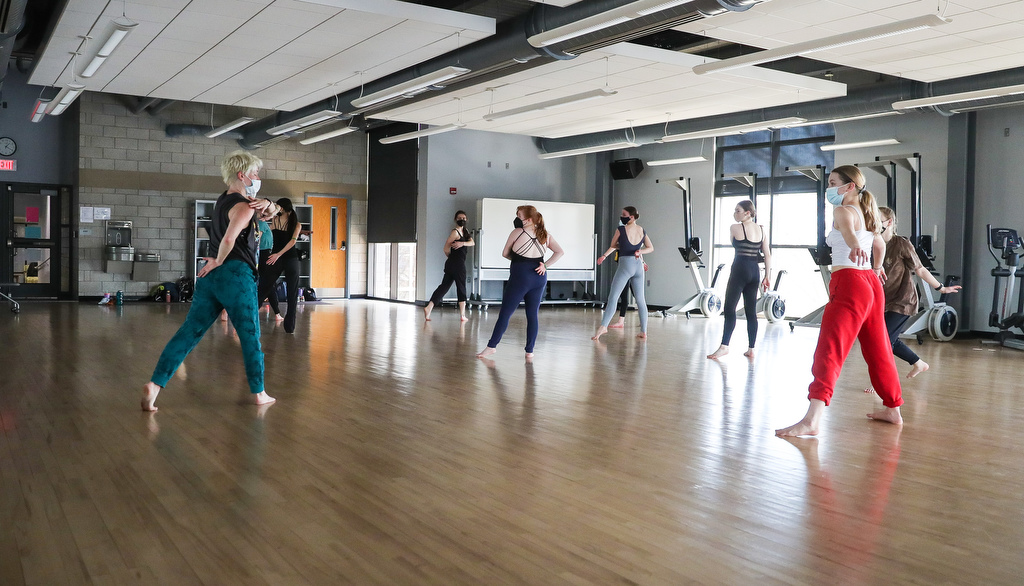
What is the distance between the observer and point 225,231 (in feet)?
13.8

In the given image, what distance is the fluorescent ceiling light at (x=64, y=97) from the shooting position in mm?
9293

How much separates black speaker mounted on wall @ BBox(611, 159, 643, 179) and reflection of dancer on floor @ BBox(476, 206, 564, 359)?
28.0ft

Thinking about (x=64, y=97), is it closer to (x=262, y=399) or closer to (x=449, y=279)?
(x=449, y=279)

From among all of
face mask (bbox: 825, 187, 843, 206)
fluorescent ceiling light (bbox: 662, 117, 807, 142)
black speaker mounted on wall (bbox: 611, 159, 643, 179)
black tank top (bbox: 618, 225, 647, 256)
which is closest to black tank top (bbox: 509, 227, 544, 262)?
black tank top (bbox: 618, 225, 647, 256)

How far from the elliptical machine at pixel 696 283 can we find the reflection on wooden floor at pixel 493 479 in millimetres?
6810

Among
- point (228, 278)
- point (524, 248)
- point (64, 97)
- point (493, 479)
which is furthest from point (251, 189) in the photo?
point (64, 97)

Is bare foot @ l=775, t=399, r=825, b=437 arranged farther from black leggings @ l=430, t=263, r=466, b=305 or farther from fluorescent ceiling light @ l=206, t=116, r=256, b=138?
fluorescent ceiling light @ l=206, t=116, r=256, b=138

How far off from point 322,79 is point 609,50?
3.55 meters

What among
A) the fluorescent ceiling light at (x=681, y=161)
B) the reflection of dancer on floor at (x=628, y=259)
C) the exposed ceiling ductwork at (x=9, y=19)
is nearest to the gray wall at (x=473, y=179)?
the fluorescent ceiling light at (x=681, y=161)

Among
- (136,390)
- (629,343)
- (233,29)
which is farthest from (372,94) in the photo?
(136,390)

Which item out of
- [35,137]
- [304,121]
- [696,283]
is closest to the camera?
[304,121]

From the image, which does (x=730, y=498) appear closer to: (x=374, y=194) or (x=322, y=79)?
(x=322, y=79)

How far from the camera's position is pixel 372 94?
906 centimetres

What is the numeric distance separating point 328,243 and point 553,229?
15.4 feet
